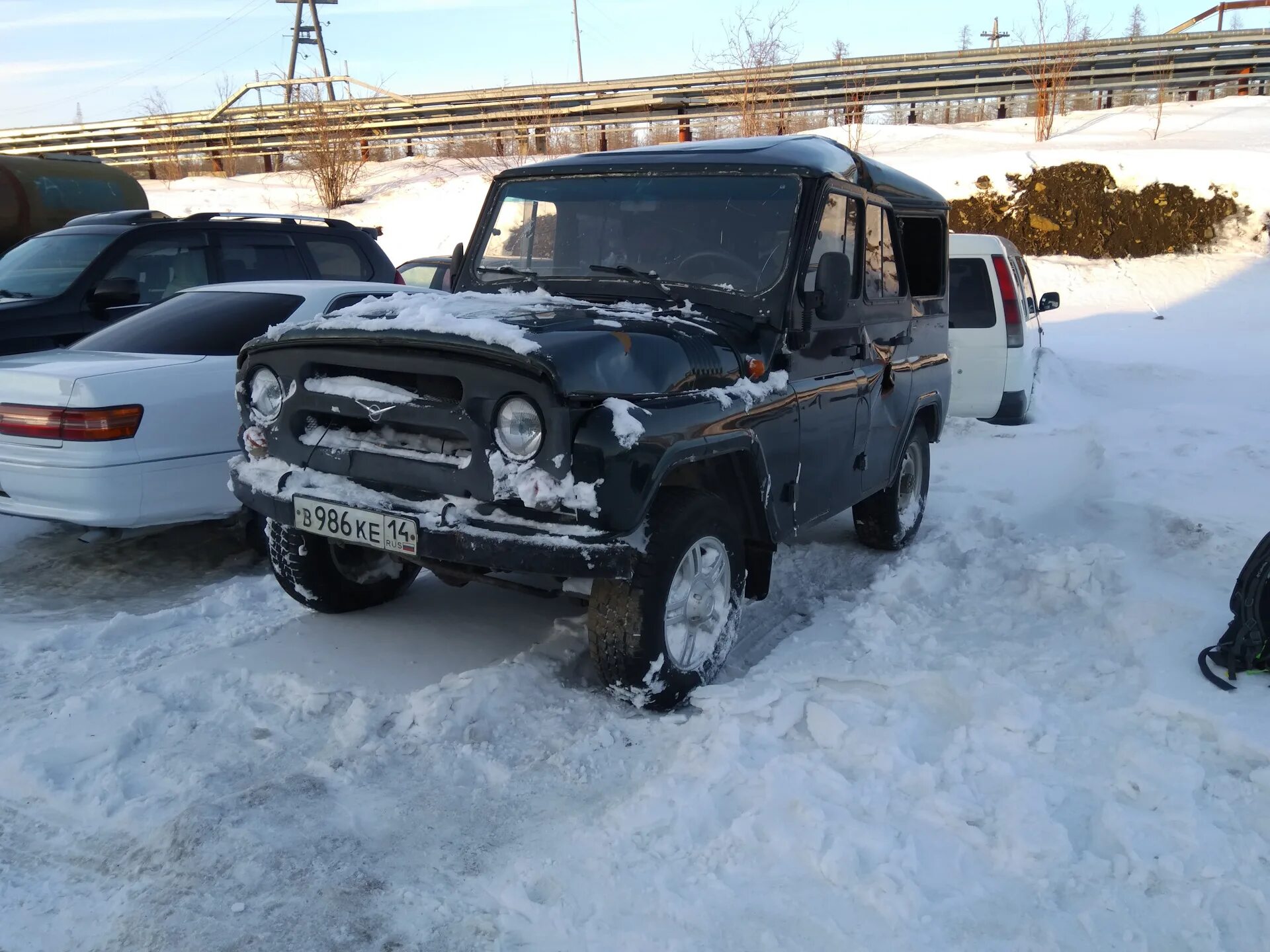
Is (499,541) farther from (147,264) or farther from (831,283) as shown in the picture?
(147,264)

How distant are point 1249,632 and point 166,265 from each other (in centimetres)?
706

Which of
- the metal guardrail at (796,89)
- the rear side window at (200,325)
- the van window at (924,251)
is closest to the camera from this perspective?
the rear side window at (200,325)

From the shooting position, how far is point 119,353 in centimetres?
545

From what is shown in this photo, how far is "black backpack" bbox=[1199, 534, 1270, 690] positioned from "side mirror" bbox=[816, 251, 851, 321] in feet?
6.29

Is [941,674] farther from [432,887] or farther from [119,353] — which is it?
[119,353]

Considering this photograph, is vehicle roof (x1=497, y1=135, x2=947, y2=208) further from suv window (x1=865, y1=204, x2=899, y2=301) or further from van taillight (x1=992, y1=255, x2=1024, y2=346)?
van taillight (x1=992, y1=255, x2=1024, y2=346)

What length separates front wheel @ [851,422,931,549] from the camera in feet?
19.2

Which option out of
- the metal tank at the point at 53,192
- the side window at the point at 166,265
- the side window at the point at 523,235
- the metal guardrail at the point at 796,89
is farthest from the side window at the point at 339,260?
the metal guardrail at the point at 796,89

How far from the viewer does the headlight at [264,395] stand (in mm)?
3992

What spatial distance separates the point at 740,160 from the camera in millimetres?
4484

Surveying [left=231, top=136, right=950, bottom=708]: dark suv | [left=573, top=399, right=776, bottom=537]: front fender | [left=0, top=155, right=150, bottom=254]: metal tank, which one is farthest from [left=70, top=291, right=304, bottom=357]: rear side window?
[left=0, top=155, right=150, bottom=254]: metal tank

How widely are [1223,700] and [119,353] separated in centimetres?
541

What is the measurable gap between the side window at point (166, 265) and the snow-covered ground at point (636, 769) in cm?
247

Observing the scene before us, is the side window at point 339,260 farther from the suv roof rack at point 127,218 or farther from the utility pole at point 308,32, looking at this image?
the utility pole at point 308,32
